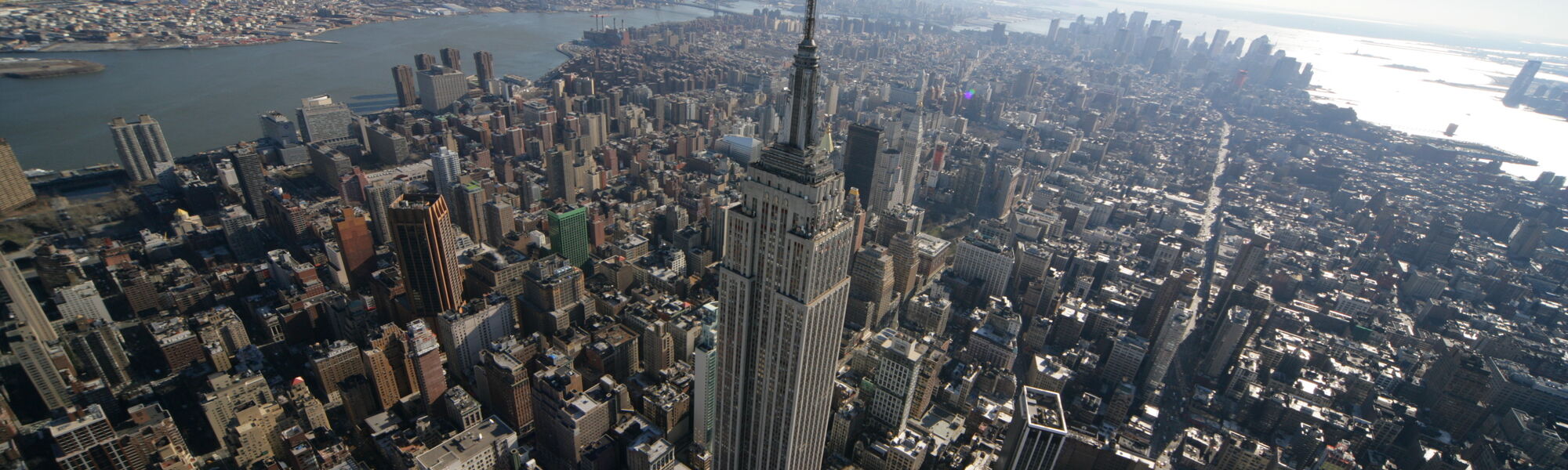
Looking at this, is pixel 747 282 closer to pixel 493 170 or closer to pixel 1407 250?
pixel 493 170

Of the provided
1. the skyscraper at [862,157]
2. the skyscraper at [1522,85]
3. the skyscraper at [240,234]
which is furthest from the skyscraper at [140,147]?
the skyscraper at [1522,85]

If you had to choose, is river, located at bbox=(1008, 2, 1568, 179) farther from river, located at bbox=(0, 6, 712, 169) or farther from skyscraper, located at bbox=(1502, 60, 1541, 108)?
river, located at bbox=(0, 6, 712, 169)

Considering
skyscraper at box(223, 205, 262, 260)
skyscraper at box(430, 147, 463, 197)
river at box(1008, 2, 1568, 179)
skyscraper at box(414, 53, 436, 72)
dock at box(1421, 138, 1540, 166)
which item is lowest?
skyscraper at box(223, 205, 262, 260)

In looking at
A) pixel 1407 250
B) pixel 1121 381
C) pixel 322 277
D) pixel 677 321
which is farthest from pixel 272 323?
pixel 1407 250

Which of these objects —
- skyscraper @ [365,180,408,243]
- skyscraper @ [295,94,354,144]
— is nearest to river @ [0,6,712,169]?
skyscraper @ [295,94,354,144]

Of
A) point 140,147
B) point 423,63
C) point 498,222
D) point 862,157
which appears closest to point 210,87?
point 423,63

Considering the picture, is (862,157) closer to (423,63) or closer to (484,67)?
(484,67)

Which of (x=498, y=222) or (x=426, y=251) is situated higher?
(x=426, y=251)
